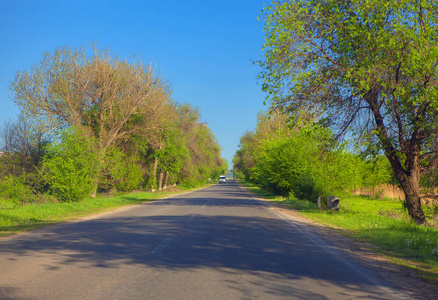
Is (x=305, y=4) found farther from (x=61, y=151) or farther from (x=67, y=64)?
(x=67, y=64)

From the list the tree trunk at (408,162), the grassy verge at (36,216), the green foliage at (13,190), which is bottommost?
the grassy verge at (36,216)

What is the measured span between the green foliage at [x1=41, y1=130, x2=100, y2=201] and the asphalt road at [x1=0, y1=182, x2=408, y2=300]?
13.5 m

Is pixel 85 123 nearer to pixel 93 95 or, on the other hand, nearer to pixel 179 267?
pixel 93 95

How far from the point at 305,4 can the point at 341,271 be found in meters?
14.4

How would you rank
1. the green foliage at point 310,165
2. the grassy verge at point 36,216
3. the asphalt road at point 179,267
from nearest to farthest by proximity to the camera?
the asphalt road at point 179,267, the grassy verge at point 36,216, the green foliage at point 310,165

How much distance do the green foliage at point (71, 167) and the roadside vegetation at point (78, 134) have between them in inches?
2.3

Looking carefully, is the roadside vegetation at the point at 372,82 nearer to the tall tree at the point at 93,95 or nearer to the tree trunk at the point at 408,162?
the tree trunk at the point at 408,162

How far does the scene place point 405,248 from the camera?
10000 mm

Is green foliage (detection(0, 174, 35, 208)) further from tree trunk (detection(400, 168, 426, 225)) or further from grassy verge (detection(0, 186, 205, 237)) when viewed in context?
tree trunk (detection(400, 168, 426, 225))

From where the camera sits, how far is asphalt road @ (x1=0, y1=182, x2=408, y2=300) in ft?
18.4

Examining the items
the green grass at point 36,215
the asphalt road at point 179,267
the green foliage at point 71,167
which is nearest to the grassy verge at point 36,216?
the green grass at point 36,215

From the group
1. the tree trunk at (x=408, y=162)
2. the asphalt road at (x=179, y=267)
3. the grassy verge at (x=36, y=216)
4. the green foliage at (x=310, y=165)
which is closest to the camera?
the asphalt road at (x=179, y=267)

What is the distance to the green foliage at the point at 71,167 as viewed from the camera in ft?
79.7

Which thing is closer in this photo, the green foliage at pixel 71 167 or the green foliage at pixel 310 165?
the green foliage at pixel 310 165
